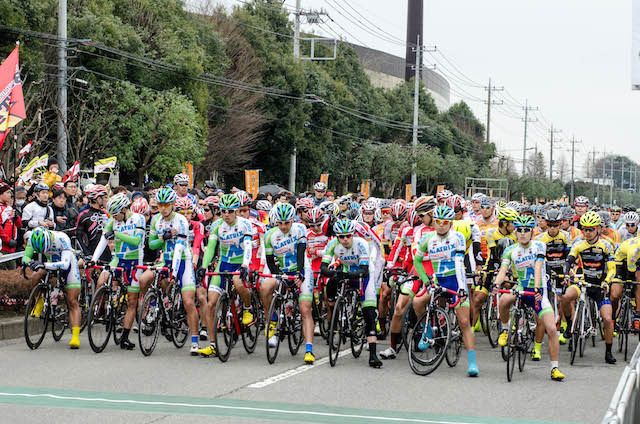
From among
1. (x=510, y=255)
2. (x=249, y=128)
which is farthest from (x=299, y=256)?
(x=249, y=128)

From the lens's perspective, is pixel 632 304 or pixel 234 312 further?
pixel 632 304

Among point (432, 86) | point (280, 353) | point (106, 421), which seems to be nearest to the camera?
point (106, 421)

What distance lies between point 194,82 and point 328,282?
93.0 ft

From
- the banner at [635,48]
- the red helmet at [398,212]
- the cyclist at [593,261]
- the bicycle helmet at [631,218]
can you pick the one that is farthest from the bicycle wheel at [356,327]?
the banner at [635,48]

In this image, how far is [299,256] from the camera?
11.8 metres

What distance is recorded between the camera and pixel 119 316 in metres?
12.7

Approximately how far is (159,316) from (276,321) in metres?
1.57

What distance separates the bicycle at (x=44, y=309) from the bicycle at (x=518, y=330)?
6.05 m

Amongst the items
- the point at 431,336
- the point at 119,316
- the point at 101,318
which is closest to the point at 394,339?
the point at 431,336

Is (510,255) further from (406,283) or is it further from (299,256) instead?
(299,256)

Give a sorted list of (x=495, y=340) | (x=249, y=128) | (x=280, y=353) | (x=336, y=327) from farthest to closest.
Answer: (x=249, y=128) < (x=495, y=340) < (x=280, y=353) < (x=336, y=327)

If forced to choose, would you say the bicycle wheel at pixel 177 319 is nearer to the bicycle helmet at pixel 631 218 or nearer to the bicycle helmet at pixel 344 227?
the bicycle helmet at pixel 344 227

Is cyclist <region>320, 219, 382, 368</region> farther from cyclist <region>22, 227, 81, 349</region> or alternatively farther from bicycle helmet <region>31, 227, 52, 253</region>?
bicycle helmet <region>31, 227, 52, 253</region>

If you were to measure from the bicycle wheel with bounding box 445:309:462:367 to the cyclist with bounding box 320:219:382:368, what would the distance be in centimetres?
91
